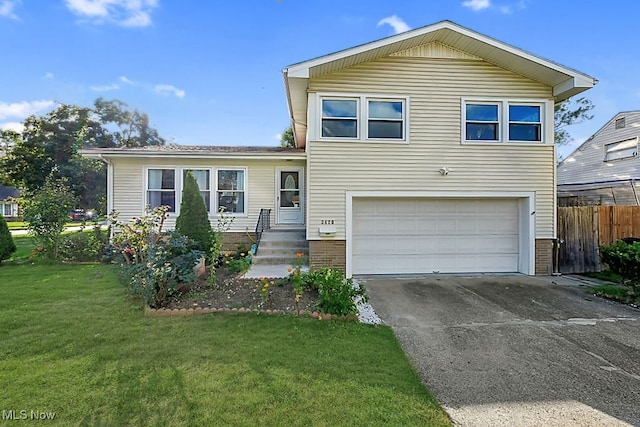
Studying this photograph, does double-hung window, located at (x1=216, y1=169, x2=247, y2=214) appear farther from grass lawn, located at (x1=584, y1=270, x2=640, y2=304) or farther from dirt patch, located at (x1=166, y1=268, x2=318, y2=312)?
grass lawn, located at (x1=584, y1=270, x2=640, y2=304)

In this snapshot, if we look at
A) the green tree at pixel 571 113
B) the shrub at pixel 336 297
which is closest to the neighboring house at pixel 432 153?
the shrub at pixel 336 297

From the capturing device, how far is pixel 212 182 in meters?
10.7

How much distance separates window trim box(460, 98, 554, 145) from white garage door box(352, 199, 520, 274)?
5.18 ft

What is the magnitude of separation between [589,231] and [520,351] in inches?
281

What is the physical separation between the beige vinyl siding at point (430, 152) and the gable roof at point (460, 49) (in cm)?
21

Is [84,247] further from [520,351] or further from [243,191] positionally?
[520,351]

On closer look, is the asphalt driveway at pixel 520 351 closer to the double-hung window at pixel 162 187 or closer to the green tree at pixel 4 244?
the double-hung window at pixel 162 187

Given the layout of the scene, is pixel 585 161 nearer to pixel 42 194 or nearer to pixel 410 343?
pixel 410 343

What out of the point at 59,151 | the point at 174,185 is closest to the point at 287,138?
the point at 59,151

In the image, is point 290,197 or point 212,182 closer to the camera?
point 212,182

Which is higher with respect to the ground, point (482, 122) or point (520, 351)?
point (482, 122)
